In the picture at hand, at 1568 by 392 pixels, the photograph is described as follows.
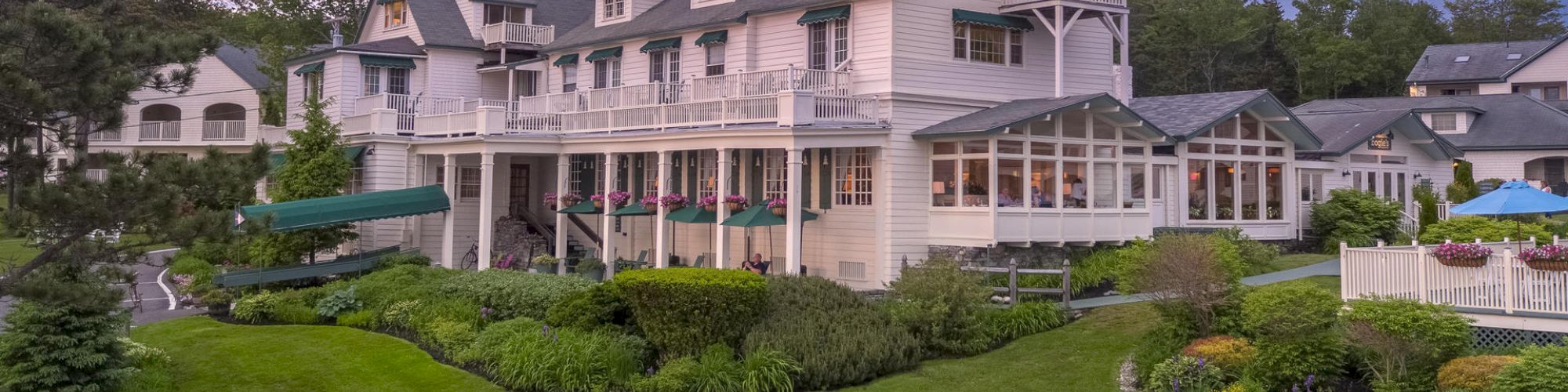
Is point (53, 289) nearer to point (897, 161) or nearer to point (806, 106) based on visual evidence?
point (806, 106)

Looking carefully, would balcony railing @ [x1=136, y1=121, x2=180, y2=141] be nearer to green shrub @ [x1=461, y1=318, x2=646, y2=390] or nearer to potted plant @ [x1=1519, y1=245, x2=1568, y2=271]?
green shrub @ [x1=461, y1=318, x2=646, y2=390]

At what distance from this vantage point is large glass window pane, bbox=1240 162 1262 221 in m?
26.6

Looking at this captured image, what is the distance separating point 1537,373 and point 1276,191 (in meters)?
15.9

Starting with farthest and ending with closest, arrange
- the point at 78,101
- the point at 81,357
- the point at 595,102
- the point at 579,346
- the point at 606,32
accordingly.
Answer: the point at 606,32 < the point at 595,102 < the point at 579,346 < the point at 81,357 < the point at 78,101

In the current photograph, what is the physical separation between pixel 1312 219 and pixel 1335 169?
1.96 metres

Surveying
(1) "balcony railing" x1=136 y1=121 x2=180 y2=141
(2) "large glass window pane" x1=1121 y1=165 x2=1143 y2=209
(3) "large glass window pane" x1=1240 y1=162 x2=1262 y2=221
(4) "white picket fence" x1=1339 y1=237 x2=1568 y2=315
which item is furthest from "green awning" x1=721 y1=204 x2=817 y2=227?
(1) "balcony railing" x1=136 y1=121 x2=180 y2=141

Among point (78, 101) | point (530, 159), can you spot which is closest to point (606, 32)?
point (530, 159)

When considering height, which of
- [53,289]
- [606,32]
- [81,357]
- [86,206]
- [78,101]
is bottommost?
[81,357]

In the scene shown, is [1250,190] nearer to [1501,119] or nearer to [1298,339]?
[1298,339]

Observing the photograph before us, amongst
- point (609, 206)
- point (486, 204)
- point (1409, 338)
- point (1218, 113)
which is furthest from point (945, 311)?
point (486, 204)

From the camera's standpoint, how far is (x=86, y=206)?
12.9m

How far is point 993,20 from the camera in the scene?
2403 centimetres

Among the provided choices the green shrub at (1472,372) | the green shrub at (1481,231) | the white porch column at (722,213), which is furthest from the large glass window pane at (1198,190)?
the green shrub at (1472,372)

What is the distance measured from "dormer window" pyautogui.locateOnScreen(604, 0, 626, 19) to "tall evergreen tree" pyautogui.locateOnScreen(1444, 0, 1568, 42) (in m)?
58.8
